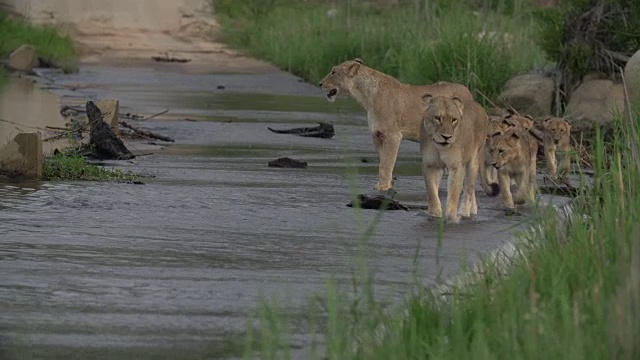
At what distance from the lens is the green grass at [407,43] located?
2164 centimetres

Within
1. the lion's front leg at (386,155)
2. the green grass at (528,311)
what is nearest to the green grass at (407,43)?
the lion's front leg at (386,155)

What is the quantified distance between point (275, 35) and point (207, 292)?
3112cm

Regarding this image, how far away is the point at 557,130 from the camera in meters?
14.0

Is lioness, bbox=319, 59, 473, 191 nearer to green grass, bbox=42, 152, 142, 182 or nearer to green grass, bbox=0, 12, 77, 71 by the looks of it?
green grass, bbox=42, 152, 142, 182

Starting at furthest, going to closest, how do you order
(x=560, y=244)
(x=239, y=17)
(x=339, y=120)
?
(x=239, y=17)
(x=339, y=120)
(x=560, y=244)

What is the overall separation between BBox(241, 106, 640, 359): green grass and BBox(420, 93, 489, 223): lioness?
3.34 metres

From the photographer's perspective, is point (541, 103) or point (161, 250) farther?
point (541, 103)

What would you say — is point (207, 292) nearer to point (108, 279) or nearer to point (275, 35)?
point (108, 279)

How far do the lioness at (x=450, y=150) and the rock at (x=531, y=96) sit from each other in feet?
23.1

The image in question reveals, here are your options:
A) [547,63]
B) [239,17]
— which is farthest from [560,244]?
[239,17]

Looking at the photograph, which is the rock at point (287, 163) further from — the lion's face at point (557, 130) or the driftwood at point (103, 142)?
the lion's face at point (557, 130)

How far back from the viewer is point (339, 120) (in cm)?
2089

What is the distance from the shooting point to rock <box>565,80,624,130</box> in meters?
18.0

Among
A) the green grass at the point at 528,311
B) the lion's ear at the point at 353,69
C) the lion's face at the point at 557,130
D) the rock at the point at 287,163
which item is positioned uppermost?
the lion's ear at the point at 353,69
